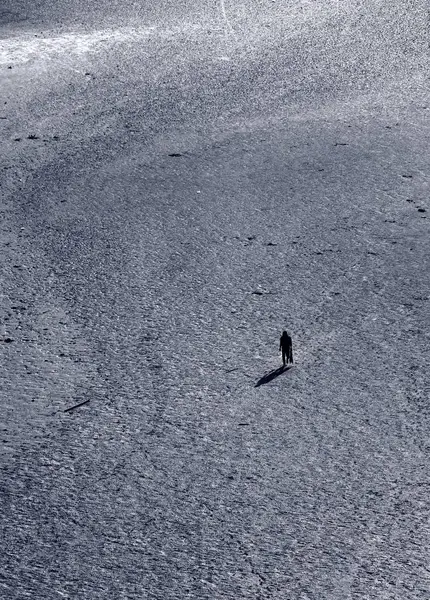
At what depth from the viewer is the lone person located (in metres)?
7.04

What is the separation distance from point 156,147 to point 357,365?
4.61 metres

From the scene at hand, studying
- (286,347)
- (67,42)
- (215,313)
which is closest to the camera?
(286,347)

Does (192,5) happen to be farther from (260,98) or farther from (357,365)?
(357,365)

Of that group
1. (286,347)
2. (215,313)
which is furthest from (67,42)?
(286,347)

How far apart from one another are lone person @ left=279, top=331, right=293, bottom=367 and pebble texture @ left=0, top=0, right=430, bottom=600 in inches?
4.9

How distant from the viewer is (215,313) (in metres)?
7.90

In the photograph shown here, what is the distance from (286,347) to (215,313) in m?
0.98

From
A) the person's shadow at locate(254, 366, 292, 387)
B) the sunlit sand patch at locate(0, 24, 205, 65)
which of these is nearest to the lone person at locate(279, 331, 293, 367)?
the person's shadow at locate(254, 366, 292, 387)

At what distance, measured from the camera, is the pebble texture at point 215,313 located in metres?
5.55

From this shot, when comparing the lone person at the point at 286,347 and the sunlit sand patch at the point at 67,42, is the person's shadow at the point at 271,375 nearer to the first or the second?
the lone person at the point at 286,347

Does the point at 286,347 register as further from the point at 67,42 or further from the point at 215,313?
the point at 67,42

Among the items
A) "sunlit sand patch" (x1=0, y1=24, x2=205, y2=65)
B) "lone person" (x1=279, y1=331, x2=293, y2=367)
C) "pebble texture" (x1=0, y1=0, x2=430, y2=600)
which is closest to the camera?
"pebble texture" (x1=0, y1=0, x2=430, y2=600)

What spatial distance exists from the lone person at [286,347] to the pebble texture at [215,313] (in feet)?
0.41

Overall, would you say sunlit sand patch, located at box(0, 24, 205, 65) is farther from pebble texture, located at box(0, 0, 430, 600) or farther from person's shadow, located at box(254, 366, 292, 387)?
person's shadow, located at box(254, 366, 292, 387)
